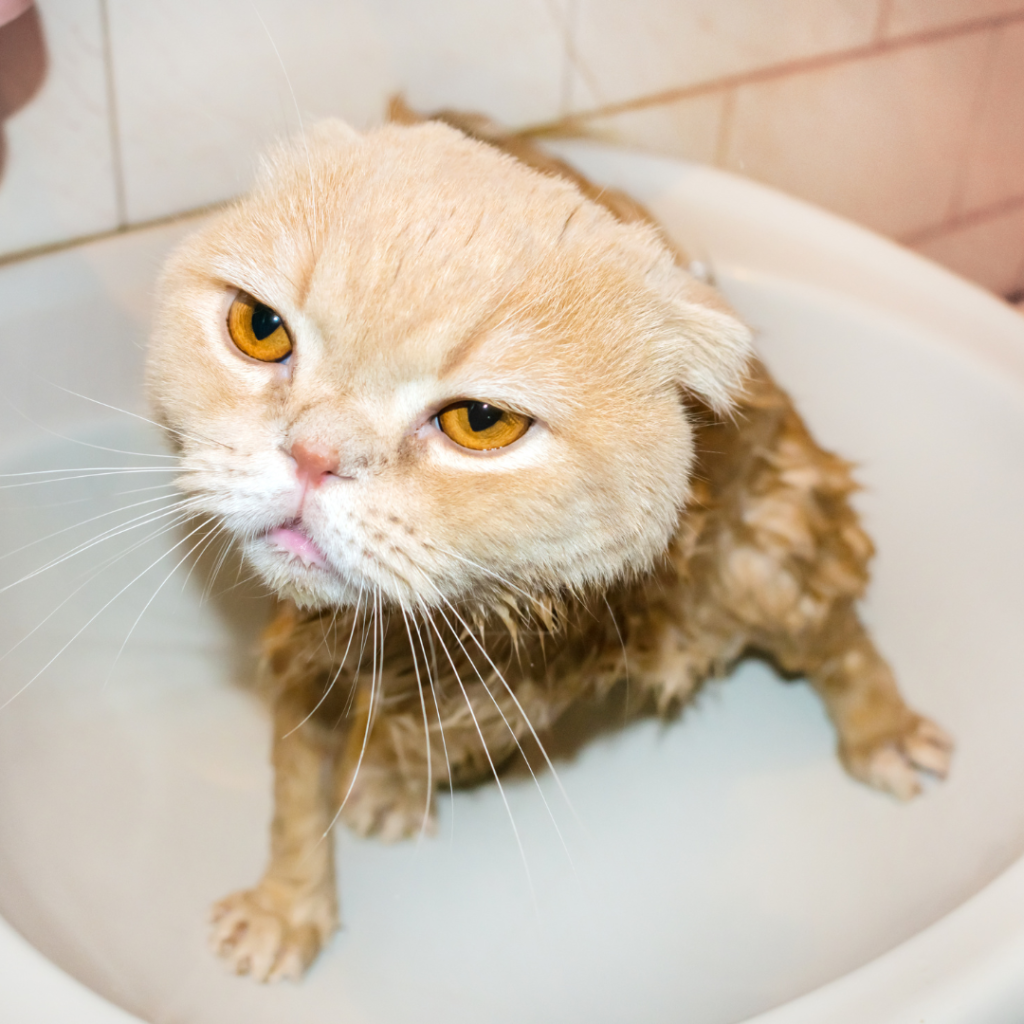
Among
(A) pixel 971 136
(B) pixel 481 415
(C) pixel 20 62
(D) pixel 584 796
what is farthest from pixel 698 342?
(A) pixel 971 136

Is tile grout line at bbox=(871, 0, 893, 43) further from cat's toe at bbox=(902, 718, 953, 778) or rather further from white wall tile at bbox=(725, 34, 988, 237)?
cat's toe at bbox=(902, 718, 953, 778)

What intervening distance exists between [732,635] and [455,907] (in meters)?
0.47

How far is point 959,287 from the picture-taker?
139 centimetres

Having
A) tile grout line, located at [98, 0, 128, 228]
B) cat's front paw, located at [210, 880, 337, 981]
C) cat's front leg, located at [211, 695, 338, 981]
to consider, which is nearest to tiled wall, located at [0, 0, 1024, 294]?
tile grout line, located at [98, 0, 128, 228]

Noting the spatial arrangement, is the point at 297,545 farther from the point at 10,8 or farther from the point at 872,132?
the point at 872,132

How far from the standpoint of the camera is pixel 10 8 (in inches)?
37.9

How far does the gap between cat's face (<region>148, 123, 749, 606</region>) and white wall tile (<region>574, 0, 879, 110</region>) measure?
650 mm

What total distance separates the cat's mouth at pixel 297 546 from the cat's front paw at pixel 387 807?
1.56 feet

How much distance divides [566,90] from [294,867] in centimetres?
105

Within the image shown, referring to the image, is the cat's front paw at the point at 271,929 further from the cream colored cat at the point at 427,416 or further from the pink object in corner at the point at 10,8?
the pink object in corner at the point at 10,8

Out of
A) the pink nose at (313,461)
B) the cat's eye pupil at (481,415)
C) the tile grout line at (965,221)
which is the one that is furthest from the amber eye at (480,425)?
the tile grout line at (965,221)

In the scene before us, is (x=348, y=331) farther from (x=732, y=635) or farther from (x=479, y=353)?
(x=732, y=635)

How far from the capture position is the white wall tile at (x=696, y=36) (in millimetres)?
1446

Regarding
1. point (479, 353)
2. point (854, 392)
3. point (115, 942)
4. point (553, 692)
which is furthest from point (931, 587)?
point (115, 942)
